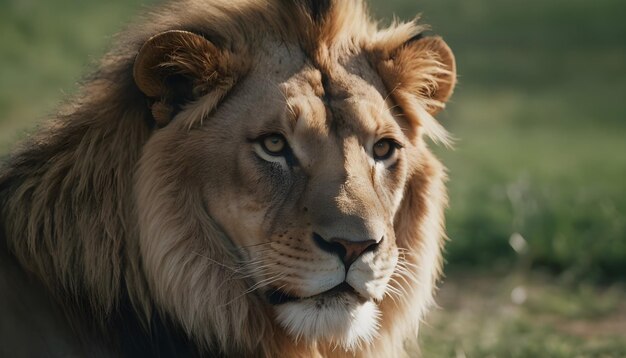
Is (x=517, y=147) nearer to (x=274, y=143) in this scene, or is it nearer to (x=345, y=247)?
(x=274, y=143)

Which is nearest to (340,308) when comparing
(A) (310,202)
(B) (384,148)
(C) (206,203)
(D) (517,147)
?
(A) (310,202)

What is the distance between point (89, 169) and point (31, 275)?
16.5 inches

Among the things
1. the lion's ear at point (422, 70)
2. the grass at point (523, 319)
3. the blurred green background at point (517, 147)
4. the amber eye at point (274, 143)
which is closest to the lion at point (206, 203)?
the amber eye at point (274, 143)

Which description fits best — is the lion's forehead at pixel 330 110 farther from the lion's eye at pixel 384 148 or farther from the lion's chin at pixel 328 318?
the lion's chin at pixel 328 318

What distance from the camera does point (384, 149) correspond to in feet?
13.0

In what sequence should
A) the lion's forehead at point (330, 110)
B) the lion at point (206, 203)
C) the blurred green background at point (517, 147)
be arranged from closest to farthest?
the lion at point (206, 203)
the lion's forehead at point (330, 110)
the blurred green background at point (517, 147)

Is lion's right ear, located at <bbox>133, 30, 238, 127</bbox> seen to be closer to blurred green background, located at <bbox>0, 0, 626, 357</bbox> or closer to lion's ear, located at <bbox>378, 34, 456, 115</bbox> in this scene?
blurred green background, located at <bbox>0, 0, 626, 357</bbox>

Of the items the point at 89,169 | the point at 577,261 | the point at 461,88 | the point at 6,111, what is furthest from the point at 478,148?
the point at 89,169

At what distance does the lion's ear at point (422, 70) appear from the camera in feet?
13.6

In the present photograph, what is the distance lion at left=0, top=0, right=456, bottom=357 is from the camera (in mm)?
3555

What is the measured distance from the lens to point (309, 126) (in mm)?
3709

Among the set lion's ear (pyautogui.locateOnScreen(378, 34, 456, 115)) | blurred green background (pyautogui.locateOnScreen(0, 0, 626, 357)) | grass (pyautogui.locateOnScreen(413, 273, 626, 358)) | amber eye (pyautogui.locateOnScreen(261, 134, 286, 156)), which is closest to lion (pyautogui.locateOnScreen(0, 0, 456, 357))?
amber eye (pyautogui.locateOnScreen(261, 134, 286, 156))

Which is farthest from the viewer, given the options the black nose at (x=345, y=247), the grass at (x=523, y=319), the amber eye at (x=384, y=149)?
the grass at (x=523, y=319)

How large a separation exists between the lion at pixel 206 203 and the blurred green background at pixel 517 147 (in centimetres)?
55
